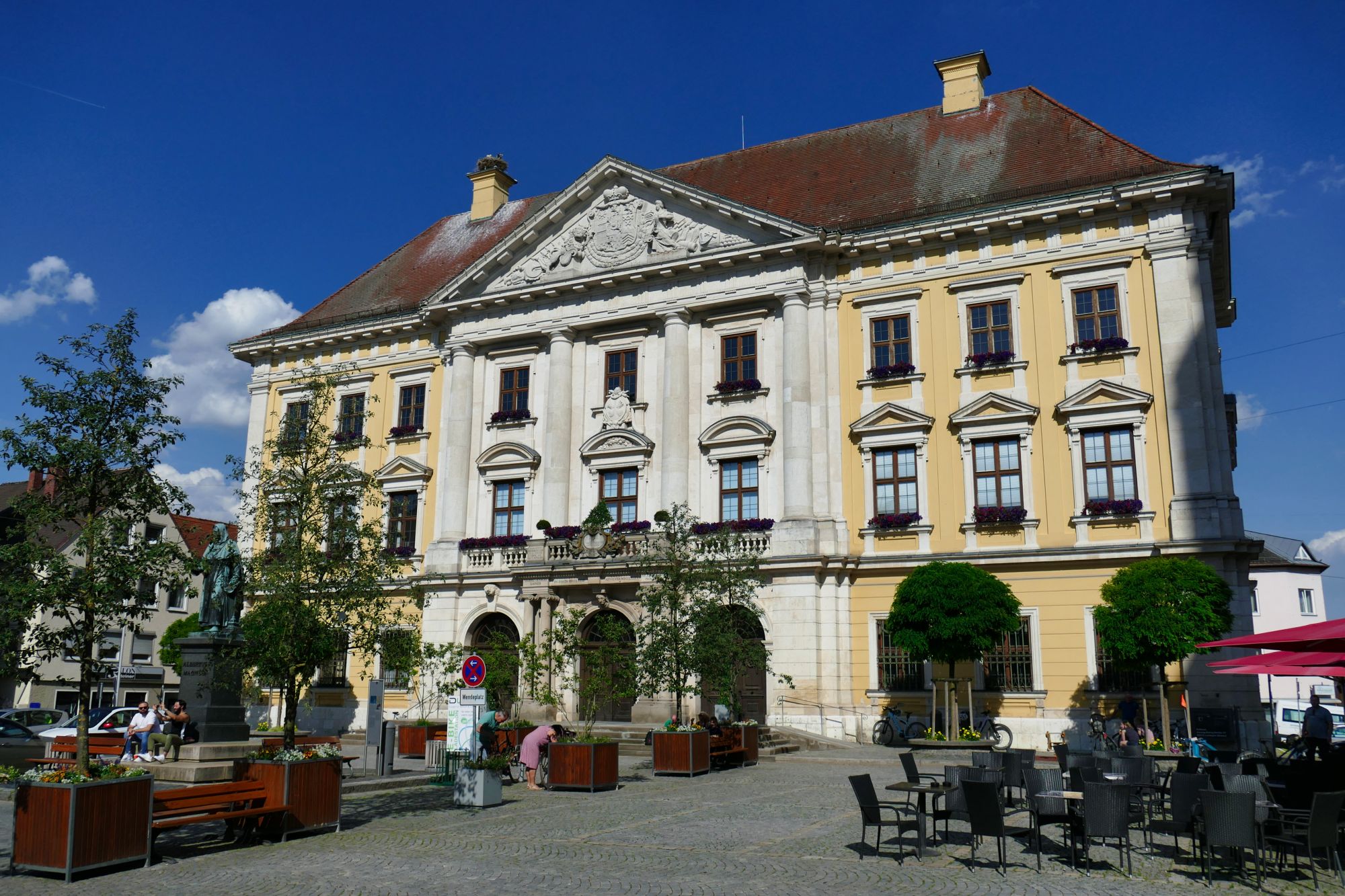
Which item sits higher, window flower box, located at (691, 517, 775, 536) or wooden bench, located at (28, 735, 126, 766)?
window flower box, located at (691, 517, 775, 536)

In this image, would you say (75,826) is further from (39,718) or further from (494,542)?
(39,718)

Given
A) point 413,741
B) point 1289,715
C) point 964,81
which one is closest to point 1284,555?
point 1289,715

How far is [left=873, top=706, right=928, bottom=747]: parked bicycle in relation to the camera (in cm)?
2845

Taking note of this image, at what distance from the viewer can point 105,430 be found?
1363cm

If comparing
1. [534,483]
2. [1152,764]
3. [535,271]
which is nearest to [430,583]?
[534,483]

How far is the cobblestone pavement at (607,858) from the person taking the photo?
10961 mm

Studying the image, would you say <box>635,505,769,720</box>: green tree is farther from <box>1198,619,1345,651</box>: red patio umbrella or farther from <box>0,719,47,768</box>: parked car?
<box>0,719,47,768</box>: parked car

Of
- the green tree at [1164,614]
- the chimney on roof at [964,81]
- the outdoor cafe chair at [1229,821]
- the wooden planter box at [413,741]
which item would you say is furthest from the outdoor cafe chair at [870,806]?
the chimney on roof at [964,81]

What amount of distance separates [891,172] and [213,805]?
28.8 metres

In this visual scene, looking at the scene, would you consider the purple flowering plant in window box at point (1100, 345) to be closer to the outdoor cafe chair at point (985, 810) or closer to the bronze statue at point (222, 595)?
the outdoor cafe chair at point (985, 810)

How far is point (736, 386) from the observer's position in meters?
33.6

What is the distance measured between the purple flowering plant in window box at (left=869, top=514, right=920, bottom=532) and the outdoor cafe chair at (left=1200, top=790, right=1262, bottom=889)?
19.3 metres

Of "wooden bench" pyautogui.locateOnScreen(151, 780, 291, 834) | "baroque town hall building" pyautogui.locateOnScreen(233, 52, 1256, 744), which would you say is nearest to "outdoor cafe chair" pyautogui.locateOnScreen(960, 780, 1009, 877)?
"wooden bench" pyautogui.locateOnScreen(151, 780, 291, 834)

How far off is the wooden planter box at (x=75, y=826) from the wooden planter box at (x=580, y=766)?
8.31 meters
